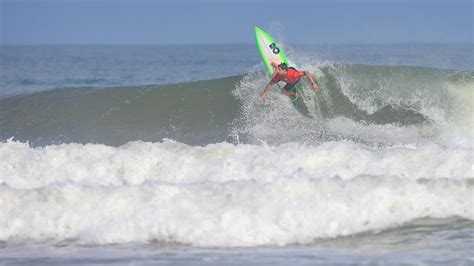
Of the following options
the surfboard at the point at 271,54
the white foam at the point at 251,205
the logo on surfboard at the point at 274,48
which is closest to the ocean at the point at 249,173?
the white foam at the point at 251,205

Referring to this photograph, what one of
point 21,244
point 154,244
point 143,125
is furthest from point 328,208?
point 143,125

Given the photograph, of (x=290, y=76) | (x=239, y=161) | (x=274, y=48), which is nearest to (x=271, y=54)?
(x=274, y=48)

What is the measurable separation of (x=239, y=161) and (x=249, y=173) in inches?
18.0

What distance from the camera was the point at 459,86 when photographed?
53.5ft

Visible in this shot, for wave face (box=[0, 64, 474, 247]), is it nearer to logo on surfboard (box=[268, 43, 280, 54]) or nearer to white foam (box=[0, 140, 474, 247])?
white foam (box=[0, 140, 474, 247])

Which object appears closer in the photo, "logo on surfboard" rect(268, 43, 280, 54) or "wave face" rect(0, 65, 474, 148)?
"wave face" rect(0, 65, 474, 148)

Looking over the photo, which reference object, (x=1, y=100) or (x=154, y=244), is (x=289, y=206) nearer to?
(x=154, y=244)

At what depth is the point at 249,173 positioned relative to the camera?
10.5 m

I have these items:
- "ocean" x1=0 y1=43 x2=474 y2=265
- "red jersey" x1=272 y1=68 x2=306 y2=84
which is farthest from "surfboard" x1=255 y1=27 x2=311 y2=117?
"red jersey" x1=272 y1=68 x2=306 y2=84

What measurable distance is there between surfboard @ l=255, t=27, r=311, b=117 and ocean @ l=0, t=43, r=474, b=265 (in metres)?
0.20

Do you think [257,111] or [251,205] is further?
[257,111]

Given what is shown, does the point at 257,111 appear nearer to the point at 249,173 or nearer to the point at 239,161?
the point at 239,161

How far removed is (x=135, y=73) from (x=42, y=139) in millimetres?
22446

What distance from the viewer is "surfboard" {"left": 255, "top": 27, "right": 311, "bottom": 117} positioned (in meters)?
15.2
